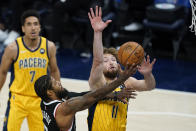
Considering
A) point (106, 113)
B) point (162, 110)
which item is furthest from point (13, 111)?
point (162, 110)

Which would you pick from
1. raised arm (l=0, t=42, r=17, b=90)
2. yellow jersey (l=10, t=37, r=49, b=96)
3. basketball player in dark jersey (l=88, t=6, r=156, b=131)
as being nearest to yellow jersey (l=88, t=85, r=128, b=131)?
basketball player in dark jersey (l=88, t=6, r=156, b=131)

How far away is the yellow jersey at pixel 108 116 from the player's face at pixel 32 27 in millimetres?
1668

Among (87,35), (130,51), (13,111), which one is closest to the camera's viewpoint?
(130,51)

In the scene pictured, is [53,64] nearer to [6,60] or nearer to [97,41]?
[6,60]

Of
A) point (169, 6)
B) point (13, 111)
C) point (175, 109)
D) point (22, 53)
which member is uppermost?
point (169, 6)

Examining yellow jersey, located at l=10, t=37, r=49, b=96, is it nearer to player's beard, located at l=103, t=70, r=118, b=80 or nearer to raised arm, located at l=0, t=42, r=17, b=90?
raised arm, located at l=0, t=42, r=17, b=90

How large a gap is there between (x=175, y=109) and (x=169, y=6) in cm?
362

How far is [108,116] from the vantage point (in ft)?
15.7

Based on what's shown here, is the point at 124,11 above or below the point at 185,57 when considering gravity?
above

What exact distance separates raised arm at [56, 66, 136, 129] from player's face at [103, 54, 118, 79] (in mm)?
716

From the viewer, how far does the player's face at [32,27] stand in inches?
235

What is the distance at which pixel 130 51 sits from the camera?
4.31 m

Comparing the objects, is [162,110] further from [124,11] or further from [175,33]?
[124,11]

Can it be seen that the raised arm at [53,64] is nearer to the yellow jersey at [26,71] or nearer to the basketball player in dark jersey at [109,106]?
the yellow jersey at [26,71]
